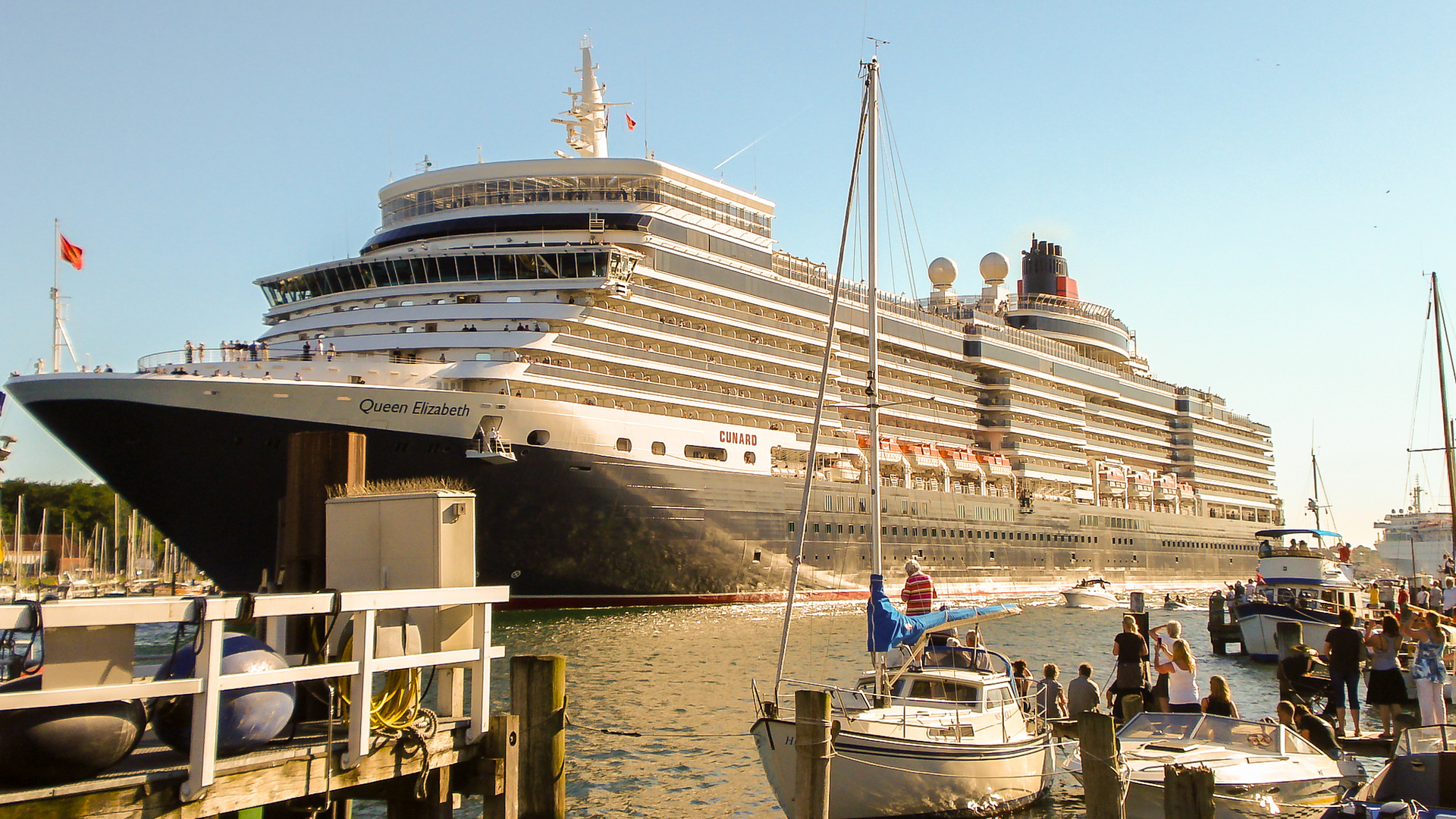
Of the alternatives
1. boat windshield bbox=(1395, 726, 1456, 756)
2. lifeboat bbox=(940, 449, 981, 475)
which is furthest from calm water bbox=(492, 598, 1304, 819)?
lifeboat bbox=(940, 449, 981, 475)

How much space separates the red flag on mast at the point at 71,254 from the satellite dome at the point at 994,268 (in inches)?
1842

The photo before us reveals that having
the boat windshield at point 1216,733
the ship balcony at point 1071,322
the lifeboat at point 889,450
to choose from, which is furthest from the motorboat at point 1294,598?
the ship balcony at point 1071,322

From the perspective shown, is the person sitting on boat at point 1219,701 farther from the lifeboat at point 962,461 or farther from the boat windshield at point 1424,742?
the lifeboat at point 962,461

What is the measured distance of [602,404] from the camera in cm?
3073

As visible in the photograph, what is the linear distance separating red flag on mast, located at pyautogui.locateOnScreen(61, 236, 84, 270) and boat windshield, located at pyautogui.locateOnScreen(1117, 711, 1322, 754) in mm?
22440

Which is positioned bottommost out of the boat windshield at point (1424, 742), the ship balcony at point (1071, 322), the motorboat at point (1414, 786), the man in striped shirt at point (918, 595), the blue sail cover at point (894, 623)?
the motorboat at point (1414, 786)

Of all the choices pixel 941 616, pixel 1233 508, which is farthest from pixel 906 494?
pixel 1233 508

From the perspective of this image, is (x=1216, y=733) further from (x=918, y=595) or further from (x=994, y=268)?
(x=994, y=268)

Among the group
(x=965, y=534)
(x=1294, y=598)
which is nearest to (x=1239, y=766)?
(x=1294, y=598)

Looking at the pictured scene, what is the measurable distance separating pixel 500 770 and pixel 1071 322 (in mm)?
58699

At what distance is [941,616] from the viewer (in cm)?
1398

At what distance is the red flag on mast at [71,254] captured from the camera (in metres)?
23.8

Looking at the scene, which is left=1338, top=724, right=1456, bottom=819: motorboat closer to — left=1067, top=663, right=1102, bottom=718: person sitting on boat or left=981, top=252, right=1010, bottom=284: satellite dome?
left=1067, top=663, right=1102, bottom=718: person sitting on boat

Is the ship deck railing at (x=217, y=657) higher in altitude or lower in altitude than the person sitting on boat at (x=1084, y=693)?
higher
